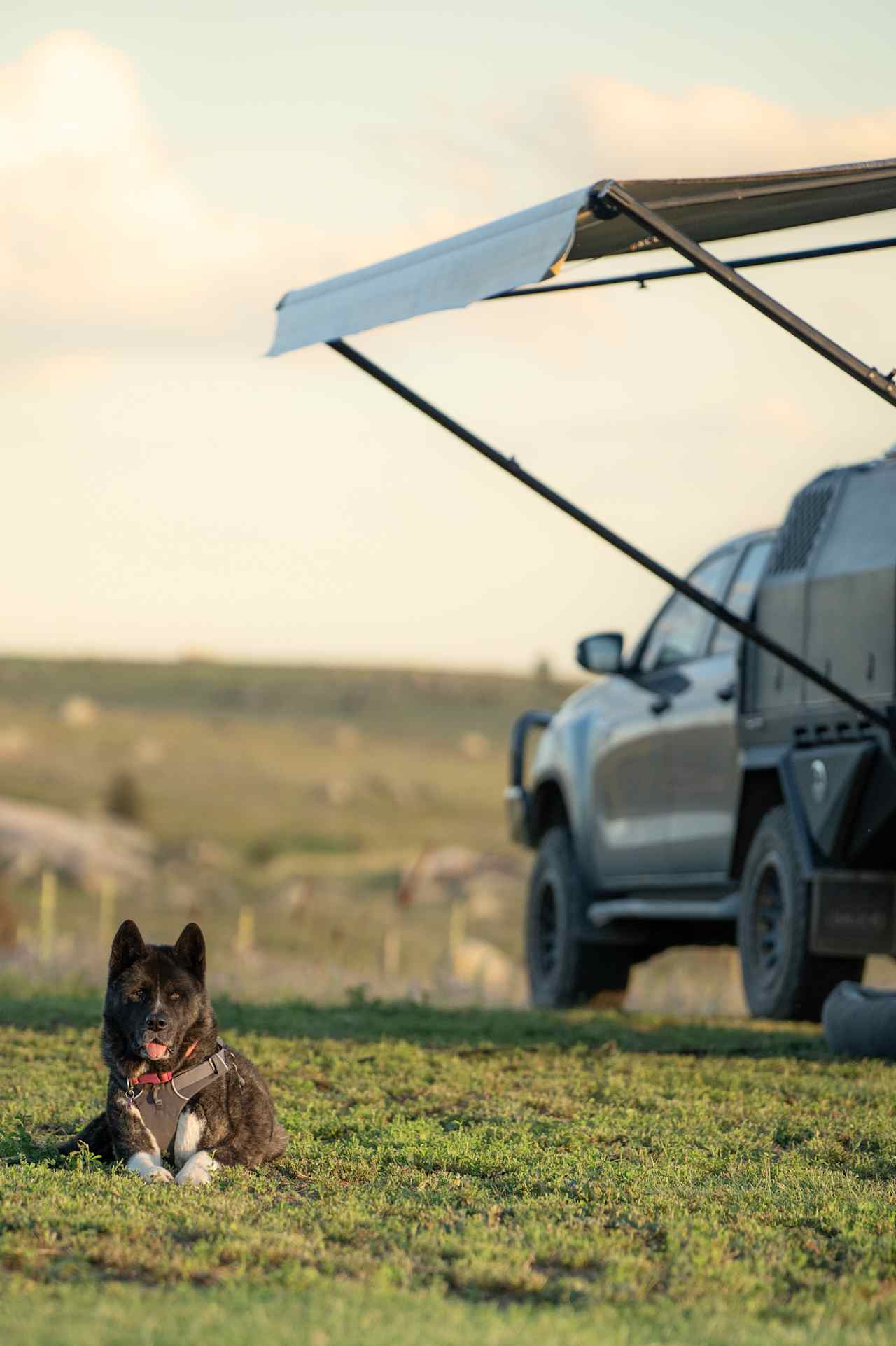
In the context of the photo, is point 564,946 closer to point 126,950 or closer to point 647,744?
point 647,744

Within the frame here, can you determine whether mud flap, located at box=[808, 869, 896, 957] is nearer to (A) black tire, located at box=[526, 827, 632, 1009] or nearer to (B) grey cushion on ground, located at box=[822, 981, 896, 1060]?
(B) grey cushion on ground, located at box=[822, 981, 896, 1060]

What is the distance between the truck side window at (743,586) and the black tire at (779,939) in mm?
1134

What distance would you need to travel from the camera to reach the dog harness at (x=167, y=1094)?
5.75 m

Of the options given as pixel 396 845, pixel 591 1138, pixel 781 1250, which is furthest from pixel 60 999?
pixel 396 845

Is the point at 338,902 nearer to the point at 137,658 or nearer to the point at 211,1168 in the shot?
the point at 211,1168

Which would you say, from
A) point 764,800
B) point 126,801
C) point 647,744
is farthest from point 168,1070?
point 126,801

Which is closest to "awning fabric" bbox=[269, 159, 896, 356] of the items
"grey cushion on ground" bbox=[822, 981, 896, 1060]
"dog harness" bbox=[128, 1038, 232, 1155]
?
"dog harness" bbox=[128, 1038, 232, 1155]

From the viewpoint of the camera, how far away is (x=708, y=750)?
11.2 meters

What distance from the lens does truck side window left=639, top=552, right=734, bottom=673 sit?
11625mm

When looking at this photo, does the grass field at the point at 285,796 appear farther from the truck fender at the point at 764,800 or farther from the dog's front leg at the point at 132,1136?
the dog's front leg at the point at 132,1136

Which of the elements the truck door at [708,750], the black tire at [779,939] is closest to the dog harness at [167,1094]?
the black tire at [779,939]

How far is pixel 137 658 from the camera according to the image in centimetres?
8762

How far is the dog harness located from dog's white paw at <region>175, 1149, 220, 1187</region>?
13 centimetres

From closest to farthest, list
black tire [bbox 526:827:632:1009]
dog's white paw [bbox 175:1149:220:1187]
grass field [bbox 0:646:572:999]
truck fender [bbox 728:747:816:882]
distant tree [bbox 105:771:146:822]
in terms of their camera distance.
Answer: dog's white paw [bbox 175:1149:220:1187]
truck fender [bbox 728:747:816:882]
black tire [bbox 526:827:632:1009]
grass field [bbox 0:646:572:999]
distant tree [bbox 105:771:146:822]
